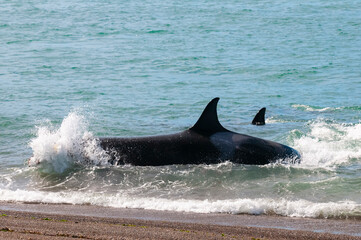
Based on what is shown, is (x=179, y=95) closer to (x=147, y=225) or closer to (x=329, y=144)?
(x=329, y=144)

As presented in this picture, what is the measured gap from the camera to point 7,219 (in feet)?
28.8

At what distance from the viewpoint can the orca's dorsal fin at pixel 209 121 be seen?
41.0 ft

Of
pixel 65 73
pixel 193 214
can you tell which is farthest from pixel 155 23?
pixel 193 214

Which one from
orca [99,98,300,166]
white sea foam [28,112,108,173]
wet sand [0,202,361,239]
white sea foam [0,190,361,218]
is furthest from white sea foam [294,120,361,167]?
white sea foam [28,112,108,173]

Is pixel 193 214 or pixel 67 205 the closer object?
pixel 193 214

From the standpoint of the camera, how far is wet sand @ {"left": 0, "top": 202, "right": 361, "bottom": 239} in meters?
7.88

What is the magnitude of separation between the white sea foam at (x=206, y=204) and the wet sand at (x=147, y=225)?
27 cm

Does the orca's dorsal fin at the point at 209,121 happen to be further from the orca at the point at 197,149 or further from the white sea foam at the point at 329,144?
the white sea foam at the point at 329,144

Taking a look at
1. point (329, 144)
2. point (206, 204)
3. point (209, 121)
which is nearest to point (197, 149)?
point (209, 121)

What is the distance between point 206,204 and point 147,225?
1.80 metres

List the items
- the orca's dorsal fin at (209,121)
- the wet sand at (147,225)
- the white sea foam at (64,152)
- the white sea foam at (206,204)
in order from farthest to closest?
1. the white sea foam at (64,152)
2. the orca's dorsal fin at (209,121)
3. the white sea foam at (206,204)
4. the wet sand at (147,225)

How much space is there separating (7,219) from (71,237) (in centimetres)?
158

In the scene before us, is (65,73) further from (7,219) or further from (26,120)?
(7,219)

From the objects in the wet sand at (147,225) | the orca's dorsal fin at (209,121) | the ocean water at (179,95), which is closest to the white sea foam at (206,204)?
the ocean water at (179,95)
